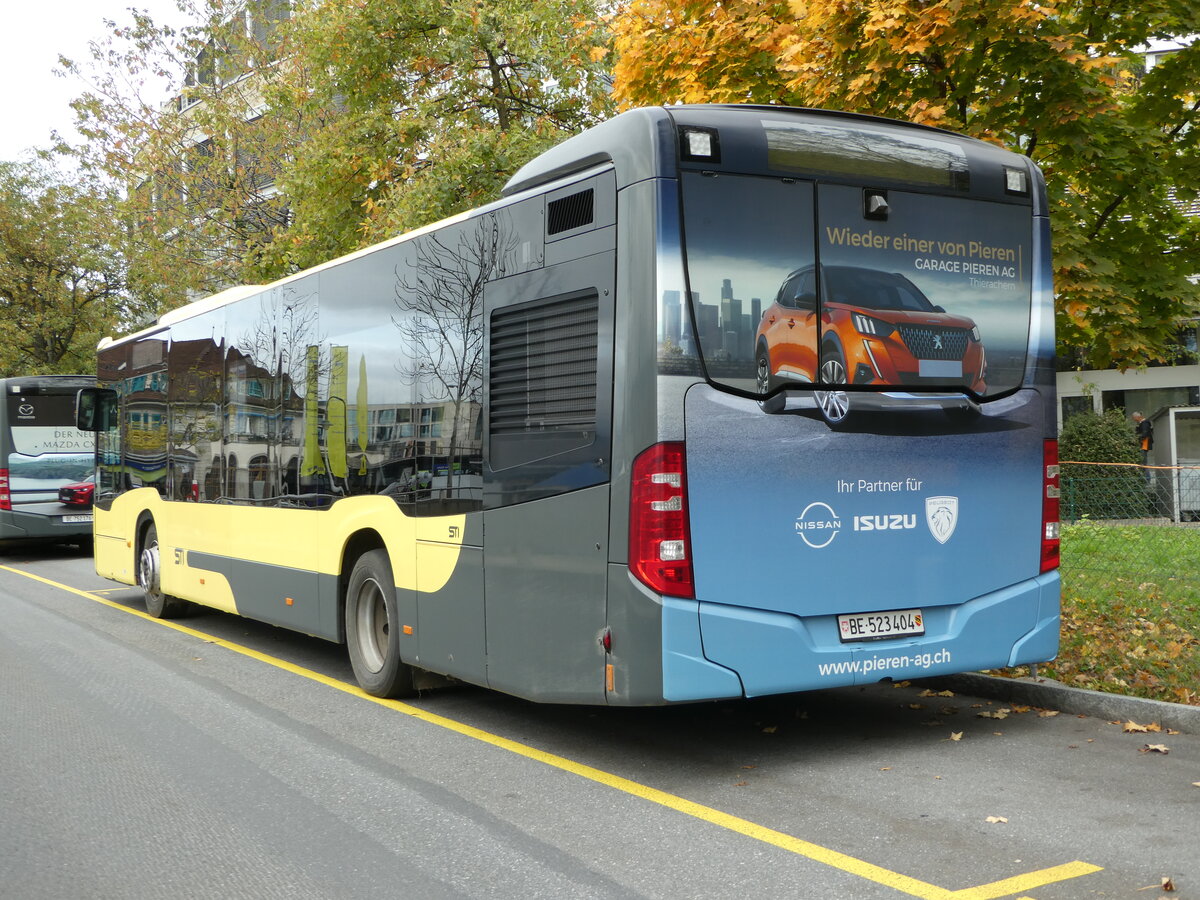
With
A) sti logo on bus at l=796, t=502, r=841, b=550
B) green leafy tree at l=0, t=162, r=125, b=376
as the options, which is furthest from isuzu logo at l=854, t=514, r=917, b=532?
green leafy tree at l=0, t=162, r=125, b=376

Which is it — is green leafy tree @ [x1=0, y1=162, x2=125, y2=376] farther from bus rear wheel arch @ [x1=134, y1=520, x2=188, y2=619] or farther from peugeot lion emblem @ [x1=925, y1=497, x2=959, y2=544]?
peugeot lion emblem @ [x1=925, y1=497, x2=959, y2=544]

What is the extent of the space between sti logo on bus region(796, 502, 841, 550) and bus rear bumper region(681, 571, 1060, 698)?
38 cm

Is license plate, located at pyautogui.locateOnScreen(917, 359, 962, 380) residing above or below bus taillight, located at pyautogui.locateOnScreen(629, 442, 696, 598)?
above

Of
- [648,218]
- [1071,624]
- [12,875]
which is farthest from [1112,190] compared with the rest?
[12,875]

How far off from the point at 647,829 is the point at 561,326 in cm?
251

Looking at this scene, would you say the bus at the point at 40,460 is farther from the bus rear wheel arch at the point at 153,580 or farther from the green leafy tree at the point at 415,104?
the bus rear wheel arch at the point at 153,580

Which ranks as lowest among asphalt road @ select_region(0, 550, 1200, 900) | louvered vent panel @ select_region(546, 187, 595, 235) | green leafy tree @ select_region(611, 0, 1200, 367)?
asphalt road @ select_region(0, 550, 1200, 900)

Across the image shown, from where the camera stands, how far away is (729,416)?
5871 millimetres

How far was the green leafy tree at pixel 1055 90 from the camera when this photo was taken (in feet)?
28.6

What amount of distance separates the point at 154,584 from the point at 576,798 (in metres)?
8.57

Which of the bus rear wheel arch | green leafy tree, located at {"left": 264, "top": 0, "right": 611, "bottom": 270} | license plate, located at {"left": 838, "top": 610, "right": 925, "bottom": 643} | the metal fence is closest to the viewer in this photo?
license plate, located at {"left": 838, "top": 610, "right": 925, "bottom": 643}

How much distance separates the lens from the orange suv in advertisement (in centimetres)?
599

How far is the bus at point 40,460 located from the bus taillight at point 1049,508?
58.5ft

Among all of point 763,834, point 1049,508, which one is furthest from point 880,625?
point 763,834
